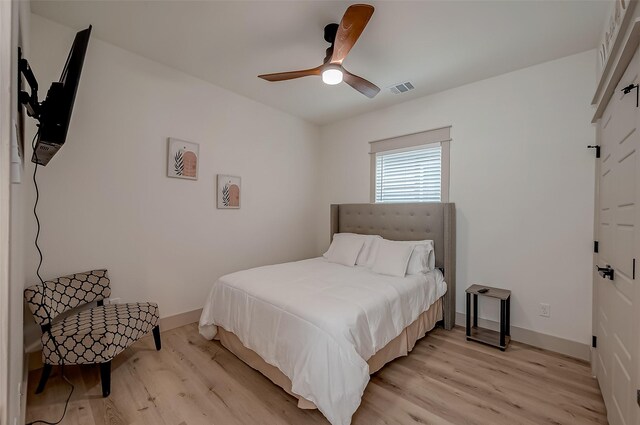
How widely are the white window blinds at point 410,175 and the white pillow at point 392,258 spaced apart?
0.84 m

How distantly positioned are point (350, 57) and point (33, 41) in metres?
2.61

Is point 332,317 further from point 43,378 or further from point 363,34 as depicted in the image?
point 363,34

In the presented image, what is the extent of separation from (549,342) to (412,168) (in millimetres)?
2301

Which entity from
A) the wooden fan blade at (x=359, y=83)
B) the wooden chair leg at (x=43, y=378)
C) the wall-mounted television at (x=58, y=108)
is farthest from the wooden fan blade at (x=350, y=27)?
the wooden chair leg at (x=43, y=378)

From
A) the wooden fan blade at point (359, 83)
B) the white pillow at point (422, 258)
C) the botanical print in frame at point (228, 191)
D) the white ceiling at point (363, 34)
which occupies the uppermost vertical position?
the white ceiling at point (363, 34)

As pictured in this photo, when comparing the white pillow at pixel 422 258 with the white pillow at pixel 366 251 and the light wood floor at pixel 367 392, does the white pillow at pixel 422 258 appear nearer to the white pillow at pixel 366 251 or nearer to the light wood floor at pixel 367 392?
the white pillow at pixel 366 251

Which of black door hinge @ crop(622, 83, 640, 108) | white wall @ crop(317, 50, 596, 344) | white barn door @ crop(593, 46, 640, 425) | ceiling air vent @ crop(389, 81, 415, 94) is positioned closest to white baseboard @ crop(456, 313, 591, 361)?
white wall @ crop(317, 50, 596, 344)

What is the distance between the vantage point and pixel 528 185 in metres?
2.76

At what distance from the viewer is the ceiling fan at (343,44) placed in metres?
1.69

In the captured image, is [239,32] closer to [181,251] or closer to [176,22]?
[176,22]

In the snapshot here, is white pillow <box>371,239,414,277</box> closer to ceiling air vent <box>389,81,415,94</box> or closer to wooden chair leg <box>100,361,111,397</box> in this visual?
ceiling air vent <box>389,81,415,94</box>

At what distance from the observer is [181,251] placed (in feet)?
9.99

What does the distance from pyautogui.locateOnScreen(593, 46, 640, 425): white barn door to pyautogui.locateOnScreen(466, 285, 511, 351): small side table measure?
646 mm

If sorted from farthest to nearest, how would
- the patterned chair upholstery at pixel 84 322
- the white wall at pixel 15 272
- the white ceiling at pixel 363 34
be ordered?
the white ceiling at pixel 363 34 < the patterned chair upholstery at pixel 84 322 < the white wall at pixel 15 272
